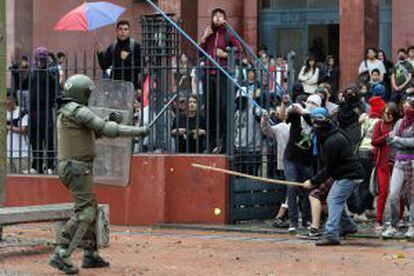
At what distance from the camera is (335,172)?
40.1ft

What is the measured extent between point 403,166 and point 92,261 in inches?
175

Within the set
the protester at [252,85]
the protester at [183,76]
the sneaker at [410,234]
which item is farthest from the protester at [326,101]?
the sneaker at [410,234]

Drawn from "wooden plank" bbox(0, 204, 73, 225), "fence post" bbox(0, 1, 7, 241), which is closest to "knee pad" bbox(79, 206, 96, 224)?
"wooden plank" bbox(0, 204, 73, 225)

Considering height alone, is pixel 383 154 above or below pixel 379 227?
above

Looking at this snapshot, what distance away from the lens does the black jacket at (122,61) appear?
47.3ft

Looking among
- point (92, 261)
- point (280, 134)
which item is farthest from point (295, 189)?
point (92, 261)

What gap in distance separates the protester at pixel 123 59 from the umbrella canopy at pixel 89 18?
30.5 inches

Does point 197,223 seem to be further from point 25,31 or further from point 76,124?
point 25,31

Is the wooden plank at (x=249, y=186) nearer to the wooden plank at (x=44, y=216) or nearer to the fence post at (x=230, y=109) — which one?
the fence post at (x=230, y=109)

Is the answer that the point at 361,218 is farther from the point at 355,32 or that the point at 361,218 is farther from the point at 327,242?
the point at 355,32

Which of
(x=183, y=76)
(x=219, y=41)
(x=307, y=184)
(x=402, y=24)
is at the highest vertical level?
(x=402, y=24)

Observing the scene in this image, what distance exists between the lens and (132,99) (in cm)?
1341

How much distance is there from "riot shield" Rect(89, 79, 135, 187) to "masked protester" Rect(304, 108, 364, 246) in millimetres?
2272

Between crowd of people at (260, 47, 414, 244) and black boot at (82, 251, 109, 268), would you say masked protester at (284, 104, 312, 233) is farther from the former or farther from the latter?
black boot at (82, 251, 109, 268)
